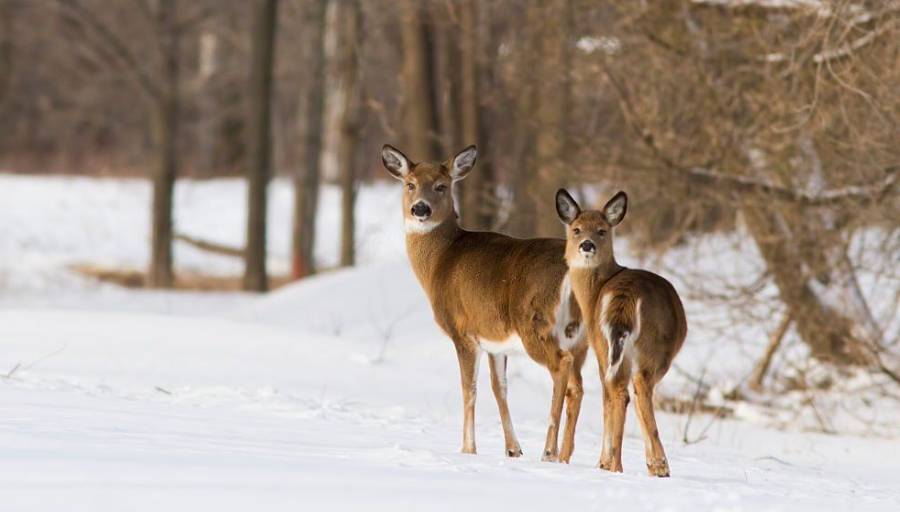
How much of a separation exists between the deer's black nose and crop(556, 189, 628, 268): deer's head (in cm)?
93

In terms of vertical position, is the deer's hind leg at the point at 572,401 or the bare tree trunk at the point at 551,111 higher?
the bare tree trunk at the point at 551,111

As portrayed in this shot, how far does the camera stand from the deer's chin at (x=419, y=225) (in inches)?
315

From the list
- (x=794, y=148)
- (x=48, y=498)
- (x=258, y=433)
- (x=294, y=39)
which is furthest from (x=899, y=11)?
(x=294, y=39)

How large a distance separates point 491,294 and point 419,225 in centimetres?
81

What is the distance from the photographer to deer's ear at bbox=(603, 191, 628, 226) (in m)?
7.07

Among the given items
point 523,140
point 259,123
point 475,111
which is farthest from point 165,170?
point 523,140

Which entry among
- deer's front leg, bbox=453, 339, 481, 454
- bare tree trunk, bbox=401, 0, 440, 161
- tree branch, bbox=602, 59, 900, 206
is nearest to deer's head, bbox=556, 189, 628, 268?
deer's front leg, bbox=453, 339, 481, 454

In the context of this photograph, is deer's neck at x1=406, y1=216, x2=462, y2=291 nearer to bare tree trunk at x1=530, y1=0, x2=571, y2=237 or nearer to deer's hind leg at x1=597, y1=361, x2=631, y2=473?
deer's hind leg at x1=597, y1=361, x2=631, y2=473

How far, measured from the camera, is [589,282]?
7.02 metres

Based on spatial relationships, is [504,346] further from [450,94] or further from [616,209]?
[450,94]

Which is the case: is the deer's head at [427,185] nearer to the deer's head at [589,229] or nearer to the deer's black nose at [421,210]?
the deer's black nose at [421,210]

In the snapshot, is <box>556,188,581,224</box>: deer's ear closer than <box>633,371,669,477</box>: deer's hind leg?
No

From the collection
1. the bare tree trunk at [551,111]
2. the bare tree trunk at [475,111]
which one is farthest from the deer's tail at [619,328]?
the bare tree trunk at [475,111]

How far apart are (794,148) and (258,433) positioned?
657 centimetres
